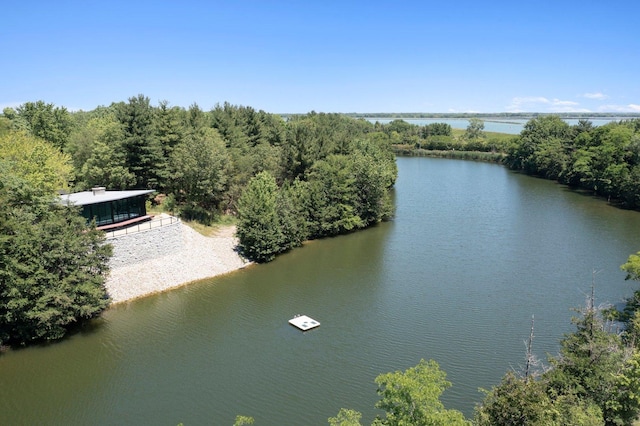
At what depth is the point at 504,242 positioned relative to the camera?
37219 millimetres

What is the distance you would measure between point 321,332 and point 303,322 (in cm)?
126

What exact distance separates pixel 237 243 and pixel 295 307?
33.0 ft

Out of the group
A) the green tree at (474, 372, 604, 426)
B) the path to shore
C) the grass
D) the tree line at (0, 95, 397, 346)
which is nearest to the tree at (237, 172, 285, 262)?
the tree line at (0, 95, 397, 346)

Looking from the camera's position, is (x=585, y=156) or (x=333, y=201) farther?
(x=585, y=156)

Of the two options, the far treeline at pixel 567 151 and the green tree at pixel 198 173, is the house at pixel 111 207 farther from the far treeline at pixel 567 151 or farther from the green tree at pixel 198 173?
the far treeline at pixel 567 151

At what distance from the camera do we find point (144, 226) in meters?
29.0

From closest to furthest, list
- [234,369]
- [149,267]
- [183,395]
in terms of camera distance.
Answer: [183,395]
[234,369]
[149,267]

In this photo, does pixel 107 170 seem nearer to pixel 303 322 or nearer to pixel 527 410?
pixel 303 322

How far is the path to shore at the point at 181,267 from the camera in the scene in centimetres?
2594

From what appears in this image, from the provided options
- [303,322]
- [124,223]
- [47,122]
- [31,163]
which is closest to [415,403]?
[303,322]

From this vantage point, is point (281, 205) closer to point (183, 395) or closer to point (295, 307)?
point (295, 307)

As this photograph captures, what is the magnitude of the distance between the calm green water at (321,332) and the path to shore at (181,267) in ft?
3.02

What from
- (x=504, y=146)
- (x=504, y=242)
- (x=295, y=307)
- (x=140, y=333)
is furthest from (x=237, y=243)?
(x=504, y=146)

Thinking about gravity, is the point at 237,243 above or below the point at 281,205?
below
